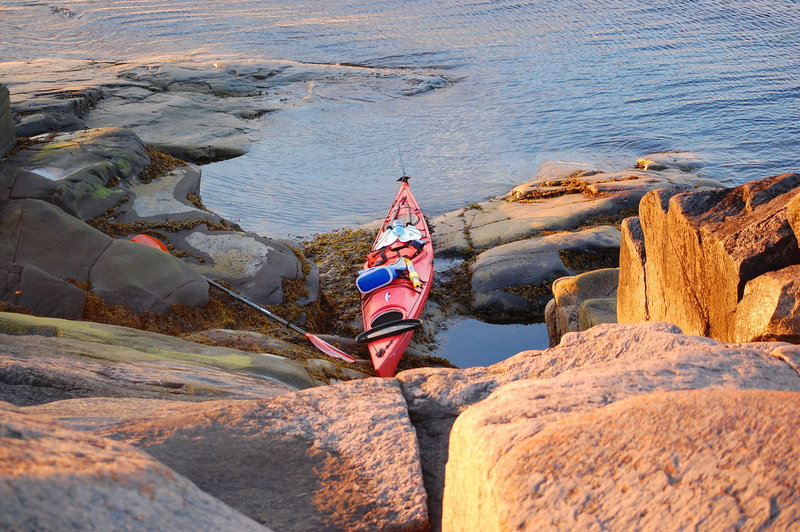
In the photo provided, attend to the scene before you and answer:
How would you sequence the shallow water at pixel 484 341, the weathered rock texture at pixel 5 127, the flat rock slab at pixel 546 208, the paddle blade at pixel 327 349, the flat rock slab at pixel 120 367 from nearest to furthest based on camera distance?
the flat rock slab at pixel 120 367 → the paddle blade at pixel 327 349 → the shallow water at pixel 484 341 → the weathered rock texture at pixel 5 127 → the flat rock slab at pixel 546 208

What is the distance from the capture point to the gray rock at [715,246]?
4.82 meters

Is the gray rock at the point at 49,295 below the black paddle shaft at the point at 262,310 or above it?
above

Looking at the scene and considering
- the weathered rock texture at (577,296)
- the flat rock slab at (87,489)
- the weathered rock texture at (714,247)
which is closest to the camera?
the flat rock slab at (87,489)

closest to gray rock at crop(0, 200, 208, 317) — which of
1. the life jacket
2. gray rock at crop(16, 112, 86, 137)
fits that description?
the life jacket

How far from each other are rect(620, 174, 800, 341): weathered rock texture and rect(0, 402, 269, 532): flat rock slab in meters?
3.85

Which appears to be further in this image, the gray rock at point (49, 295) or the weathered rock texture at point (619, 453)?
the gray rock at point (49, 295)

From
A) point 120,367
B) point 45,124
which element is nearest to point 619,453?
point 120,367

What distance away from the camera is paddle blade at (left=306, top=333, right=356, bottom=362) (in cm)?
1041

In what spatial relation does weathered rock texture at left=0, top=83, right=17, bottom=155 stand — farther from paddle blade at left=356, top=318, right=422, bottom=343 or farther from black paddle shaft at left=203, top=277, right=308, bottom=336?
paddle blade at left=356, top=318, right=422, bottom=343

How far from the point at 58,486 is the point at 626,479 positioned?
1897 mm

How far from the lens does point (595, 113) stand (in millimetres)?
25266

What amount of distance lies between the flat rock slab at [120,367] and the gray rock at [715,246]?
11.7 ft

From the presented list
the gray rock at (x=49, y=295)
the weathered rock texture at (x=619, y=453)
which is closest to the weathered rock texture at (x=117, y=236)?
the gray rock at (x=49, y=295)

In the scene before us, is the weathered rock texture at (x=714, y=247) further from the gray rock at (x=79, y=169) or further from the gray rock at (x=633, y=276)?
the gray rock at (x=79, y=169)
